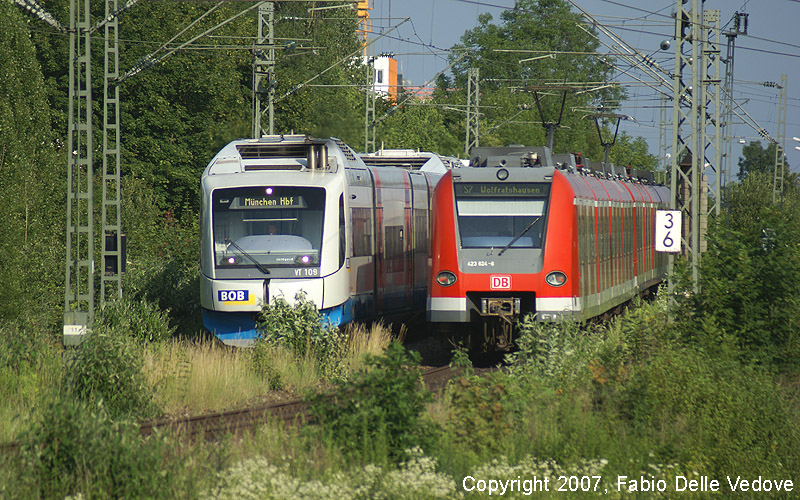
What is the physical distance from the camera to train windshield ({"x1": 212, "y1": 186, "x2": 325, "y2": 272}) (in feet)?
→ 51.6

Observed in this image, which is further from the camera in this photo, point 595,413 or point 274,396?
point 274,396

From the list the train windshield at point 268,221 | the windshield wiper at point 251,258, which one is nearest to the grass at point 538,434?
the windshield wiper at point 251,258

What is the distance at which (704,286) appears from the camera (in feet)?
47.7

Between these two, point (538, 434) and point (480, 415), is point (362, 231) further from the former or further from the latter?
point (538, 434)

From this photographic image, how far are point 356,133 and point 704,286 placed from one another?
845cm

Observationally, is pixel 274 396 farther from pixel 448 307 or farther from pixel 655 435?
pixel 655 435

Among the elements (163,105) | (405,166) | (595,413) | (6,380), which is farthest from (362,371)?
(163,105)

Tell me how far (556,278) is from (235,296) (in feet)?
15.4

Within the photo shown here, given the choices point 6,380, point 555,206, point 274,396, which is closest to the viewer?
point 6,380

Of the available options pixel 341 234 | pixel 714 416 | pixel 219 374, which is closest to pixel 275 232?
pixel 341 234

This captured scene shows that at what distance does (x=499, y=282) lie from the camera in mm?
15641

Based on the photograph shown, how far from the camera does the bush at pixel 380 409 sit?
30.8 ft

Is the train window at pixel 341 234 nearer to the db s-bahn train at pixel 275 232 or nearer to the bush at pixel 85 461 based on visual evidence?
the db s-bahn train at pixel 275 232

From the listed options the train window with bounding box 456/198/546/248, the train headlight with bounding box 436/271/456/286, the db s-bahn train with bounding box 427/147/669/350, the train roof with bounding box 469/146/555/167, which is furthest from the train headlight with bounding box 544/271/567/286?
the train roof with bounding box 469/146/555/167
